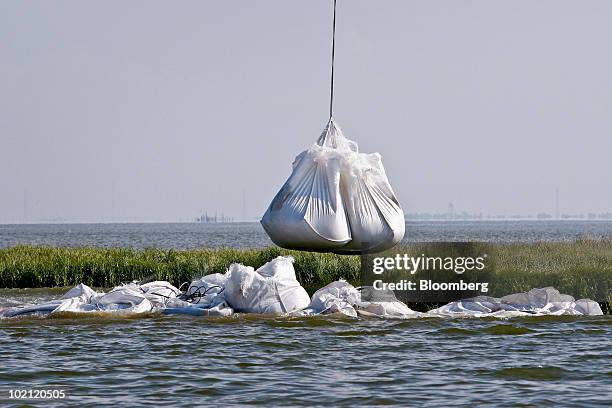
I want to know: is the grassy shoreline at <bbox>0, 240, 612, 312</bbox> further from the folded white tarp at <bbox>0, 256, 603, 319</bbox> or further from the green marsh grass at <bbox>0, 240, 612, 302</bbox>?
the folded white tarp at <bbox>0, 256, 603, 319</bbox>

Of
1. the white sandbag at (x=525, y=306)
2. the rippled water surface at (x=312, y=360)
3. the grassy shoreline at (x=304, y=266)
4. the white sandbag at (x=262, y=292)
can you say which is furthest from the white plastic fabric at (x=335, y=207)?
the grassy shoreline at (x=304, y=266)

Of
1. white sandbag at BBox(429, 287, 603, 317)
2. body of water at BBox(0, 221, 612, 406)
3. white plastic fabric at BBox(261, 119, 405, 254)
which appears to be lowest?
body of water at BBox(0, 221, 612, 406)

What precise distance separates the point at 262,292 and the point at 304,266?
5253mm

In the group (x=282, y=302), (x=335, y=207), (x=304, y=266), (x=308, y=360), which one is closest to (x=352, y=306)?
(x=282, y=302)

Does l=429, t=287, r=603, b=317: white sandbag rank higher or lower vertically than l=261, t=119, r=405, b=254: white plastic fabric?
lower

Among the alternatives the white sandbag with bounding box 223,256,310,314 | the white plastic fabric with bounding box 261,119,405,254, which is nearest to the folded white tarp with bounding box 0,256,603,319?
the white sandbag with bounding box 223,256,310,314

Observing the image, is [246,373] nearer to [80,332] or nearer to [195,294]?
[80,332]

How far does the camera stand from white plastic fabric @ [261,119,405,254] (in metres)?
13.8

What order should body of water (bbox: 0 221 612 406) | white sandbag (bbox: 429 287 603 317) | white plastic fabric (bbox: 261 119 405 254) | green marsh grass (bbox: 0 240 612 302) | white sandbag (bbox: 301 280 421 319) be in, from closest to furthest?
body of water (bbox: 0 221 612 406), white plastic fabric (bbox: 261 119 405 254), white sandbag (bbox: 301 280 421 319), white sandbag (bbox: 429 287 603 317), green marsh grass (bbox: 0 240 612 302)

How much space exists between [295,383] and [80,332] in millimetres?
4328

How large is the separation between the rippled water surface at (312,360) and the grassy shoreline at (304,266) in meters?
1.92

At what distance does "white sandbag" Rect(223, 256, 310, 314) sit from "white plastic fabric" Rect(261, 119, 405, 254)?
0.68 meters

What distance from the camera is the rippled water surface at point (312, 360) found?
367 inches

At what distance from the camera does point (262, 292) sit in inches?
578
